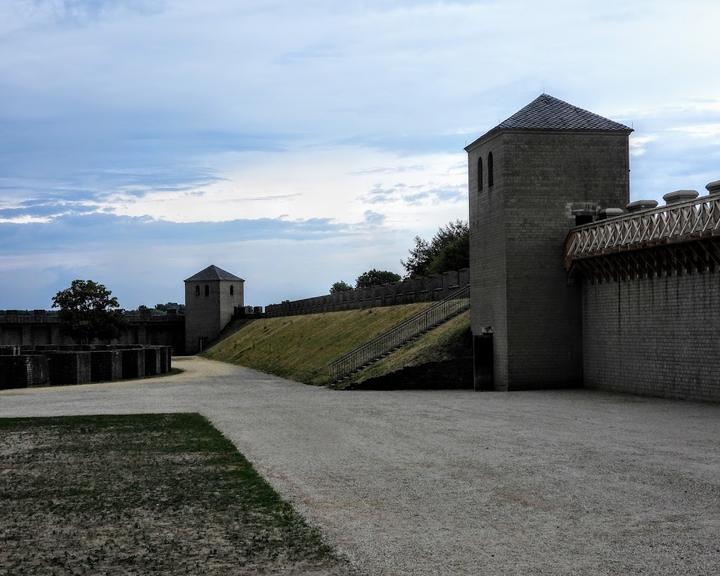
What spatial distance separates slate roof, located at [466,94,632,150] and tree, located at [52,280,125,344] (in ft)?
202

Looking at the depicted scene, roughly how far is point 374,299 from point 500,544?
56.6m

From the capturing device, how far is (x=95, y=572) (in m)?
10.4

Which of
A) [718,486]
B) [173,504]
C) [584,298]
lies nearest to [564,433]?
[718,486]

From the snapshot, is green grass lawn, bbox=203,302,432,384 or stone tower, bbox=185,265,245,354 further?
stone tower, bbox=185,265,245,354

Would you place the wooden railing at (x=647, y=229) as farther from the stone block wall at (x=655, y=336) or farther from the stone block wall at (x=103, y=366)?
the stone block wall at (x=103, y=366)

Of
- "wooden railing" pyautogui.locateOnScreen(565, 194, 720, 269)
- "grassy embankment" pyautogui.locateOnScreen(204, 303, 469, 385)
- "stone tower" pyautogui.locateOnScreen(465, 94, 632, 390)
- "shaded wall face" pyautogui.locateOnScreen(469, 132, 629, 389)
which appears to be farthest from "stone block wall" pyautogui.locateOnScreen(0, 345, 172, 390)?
"wooden railing" pyautogui.locateOnScreen(565, 194, 720, 269)

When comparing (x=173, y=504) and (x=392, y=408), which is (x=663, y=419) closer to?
(x=392, y=408)

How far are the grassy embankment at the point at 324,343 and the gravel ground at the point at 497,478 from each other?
8.40 metres

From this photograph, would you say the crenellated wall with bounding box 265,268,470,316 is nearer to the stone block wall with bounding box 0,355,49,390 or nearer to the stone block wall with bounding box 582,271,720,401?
the stone block wall with bounding box 582,271,720,401

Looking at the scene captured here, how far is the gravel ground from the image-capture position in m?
10.9

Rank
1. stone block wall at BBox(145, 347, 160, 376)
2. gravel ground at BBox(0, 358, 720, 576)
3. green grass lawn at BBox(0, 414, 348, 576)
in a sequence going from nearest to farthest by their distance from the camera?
green grass lawn at BBox(0, 414, 348, 576)
gravel ground at BBox(0, 358, 720, 576)
stone block wall at BBox(145, 347, 160, 376)

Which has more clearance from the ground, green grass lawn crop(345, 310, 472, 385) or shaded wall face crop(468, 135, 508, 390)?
shaded wall face crop(468, 135, 508, 390)

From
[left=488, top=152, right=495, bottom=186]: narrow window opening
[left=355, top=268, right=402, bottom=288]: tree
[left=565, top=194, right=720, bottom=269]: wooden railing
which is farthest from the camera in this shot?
[left=355, top=268, right=402, bottom=288]: tree

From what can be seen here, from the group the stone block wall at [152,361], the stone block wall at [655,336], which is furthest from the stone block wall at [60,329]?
the stone block wall at [655,336]
